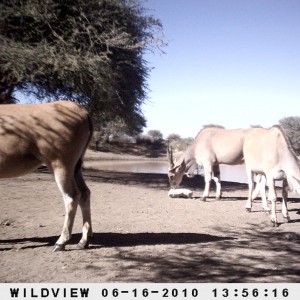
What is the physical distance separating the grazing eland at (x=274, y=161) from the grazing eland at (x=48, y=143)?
14.6 feet

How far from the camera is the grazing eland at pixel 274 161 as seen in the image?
7.21 meters

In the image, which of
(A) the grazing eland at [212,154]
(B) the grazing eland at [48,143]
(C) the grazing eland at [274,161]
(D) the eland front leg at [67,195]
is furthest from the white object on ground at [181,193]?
(D) the eland front leg at [67,195]

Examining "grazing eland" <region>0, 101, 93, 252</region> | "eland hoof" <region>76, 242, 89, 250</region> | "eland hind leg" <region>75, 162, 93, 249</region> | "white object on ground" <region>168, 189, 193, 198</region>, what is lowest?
"white object on ground" <region>168, 189, 193, 198</region>

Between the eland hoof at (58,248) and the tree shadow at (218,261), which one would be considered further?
the eland hoof at (58,248)

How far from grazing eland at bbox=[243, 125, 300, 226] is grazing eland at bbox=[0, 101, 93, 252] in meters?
4.43

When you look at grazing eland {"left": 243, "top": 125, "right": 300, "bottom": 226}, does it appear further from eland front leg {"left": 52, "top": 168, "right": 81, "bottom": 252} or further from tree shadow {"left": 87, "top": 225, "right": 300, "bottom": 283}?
eland front leg {"left": 52, "top": 168, "right": 81, "bottom": 252}

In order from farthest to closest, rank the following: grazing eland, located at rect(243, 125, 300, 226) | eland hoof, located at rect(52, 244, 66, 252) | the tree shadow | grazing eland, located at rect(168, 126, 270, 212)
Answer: grazing eland, located at rect(168, 126, 270, 212) → grazing eland, located at rect(243, 125, 300, 226) → eland hoof, located at rect(52, 244, 66, 252) → the tree shadow

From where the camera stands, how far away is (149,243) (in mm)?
5703

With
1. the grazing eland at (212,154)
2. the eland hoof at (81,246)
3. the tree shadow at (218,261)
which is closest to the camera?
the tree shadow at (218,261)

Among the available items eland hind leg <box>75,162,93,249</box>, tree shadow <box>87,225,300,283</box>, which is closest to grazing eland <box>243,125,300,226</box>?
tree shadow <box>87,225,300,283</box>

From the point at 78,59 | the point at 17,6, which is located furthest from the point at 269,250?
the point at 17,6

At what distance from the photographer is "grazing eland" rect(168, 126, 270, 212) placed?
11.0 m

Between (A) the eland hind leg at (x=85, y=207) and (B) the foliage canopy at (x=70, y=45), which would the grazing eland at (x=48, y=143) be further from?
(B) the foliage canopy at (x=70, y=45)

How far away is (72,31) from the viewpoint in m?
12.8
